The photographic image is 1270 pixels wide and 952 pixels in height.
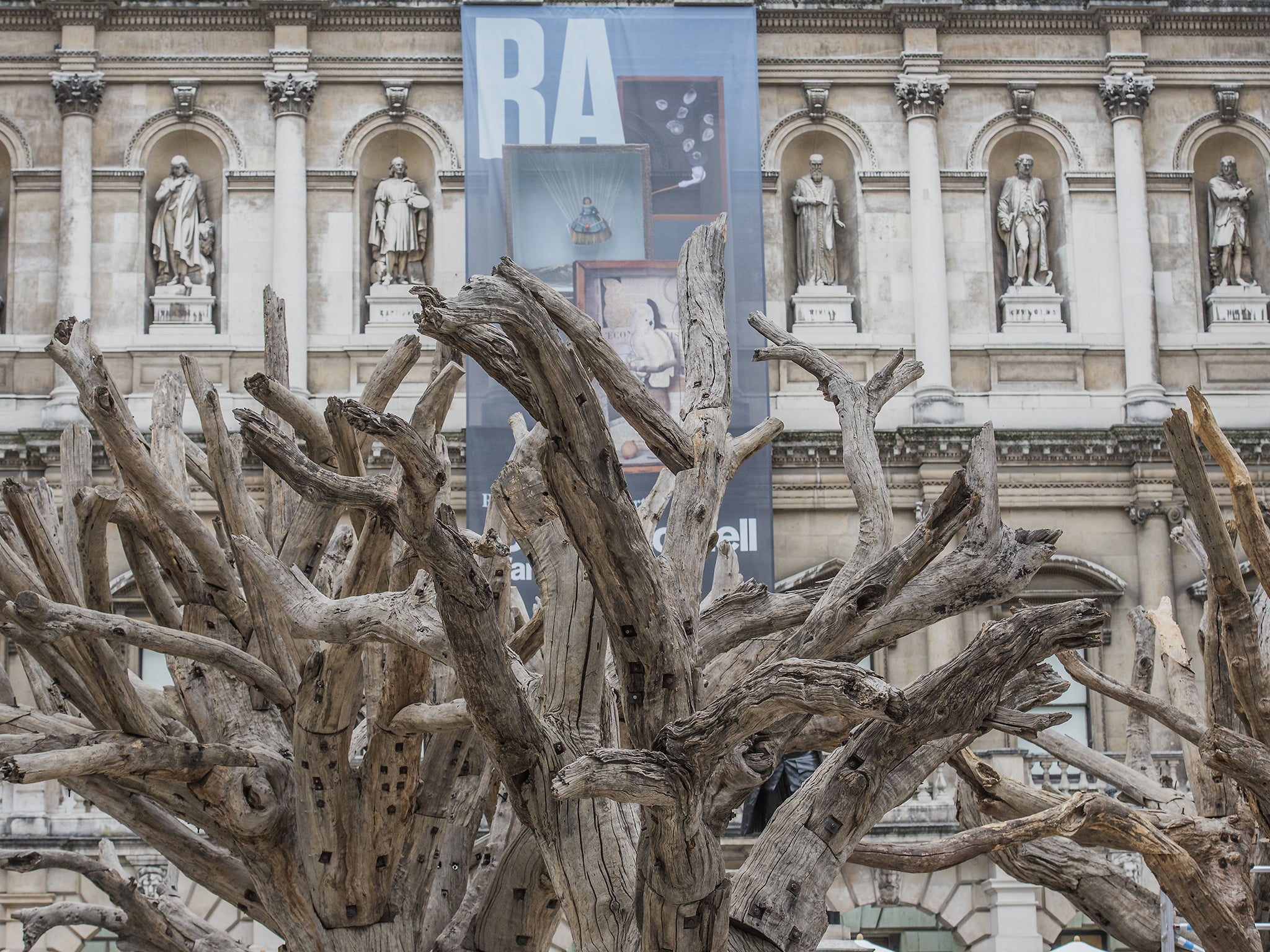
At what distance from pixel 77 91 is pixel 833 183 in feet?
41.4

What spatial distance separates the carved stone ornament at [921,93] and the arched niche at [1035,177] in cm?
116

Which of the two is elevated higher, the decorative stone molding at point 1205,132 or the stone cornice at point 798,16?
the stone cornice at point 798,16

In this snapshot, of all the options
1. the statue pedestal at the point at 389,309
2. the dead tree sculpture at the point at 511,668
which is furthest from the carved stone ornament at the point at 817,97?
the dead tree sculpture at the point at 511,668

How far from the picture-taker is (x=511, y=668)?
8000 mm

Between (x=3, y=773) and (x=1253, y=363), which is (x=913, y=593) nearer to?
(x=3, y=773)

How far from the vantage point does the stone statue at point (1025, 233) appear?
30359mm

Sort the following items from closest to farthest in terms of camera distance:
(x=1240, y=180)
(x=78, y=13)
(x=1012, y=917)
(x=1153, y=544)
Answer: (x=1012, y=917), (x=1153, y=544), (x=78, y=13), (x=1240, y=180)

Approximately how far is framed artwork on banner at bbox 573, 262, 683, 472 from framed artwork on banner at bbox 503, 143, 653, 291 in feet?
1.09

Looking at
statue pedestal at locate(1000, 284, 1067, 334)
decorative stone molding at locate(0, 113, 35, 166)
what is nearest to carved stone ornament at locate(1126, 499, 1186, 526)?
statue pedestal at locate(1000, 284, 1067, 334)

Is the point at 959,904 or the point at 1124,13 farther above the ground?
the point at 1124,13

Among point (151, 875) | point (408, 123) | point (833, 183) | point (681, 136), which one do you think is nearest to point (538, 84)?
point (681, 136)

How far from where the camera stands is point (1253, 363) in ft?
98.4

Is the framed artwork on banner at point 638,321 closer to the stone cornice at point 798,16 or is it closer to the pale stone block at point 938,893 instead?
the stone cornice at point 798,16

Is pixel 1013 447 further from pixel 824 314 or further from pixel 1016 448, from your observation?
pixel 824 314
